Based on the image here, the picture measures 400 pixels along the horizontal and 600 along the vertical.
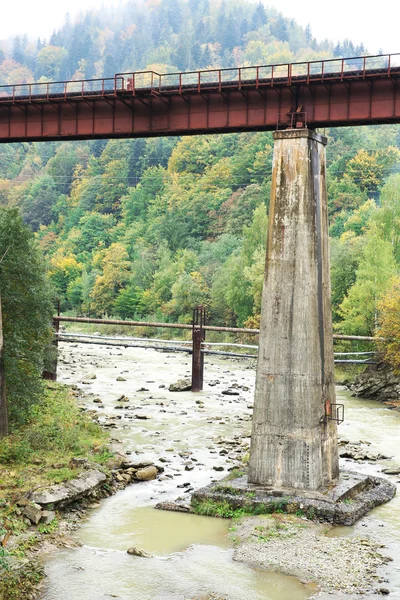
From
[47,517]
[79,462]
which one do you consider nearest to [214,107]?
[79,462]

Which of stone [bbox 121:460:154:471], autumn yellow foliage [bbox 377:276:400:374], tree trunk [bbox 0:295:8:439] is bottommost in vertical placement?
stone [bbox 121:460:154:471]

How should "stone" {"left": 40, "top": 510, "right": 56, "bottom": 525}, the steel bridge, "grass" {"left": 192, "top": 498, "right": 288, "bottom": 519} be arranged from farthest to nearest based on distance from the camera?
the steel bridge < "grass" {"left": 192, "top": 498, "right": 288, "bottom": 519} < "stone" {"left": 40, "top": 510, "right": 56, "bottom": 525}

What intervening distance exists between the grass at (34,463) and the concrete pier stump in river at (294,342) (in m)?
5.29

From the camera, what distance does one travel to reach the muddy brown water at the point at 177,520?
1549cm

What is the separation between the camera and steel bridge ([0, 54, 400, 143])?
22281 mm

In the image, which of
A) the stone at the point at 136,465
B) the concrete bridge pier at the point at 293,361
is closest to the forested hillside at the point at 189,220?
the stone at the point at 136,465

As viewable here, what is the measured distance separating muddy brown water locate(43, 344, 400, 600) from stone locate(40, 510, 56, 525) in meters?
0.74

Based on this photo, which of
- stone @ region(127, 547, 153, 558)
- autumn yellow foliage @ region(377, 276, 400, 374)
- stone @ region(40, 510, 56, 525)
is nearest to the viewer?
stone @ region(127, 547, 153, 558)

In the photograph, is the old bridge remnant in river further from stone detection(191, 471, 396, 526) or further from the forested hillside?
the forested hillside

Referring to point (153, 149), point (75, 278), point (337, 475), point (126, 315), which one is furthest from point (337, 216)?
point (337, 475)

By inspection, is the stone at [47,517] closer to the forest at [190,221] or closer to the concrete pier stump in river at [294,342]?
the concrete pier stump in river at [294,342]

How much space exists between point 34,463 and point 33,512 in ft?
12.2

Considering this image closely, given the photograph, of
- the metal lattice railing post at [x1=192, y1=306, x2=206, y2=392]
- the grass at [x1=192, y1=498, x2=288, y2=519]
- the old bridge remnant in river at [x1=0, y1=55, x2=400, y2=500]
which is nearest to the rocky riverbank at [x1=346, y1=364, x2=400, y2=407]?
the metal lattice railing post at [x1=192, y1=306, x2=206, y2=392]

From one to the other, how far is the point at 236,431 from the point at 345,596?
15103mm
